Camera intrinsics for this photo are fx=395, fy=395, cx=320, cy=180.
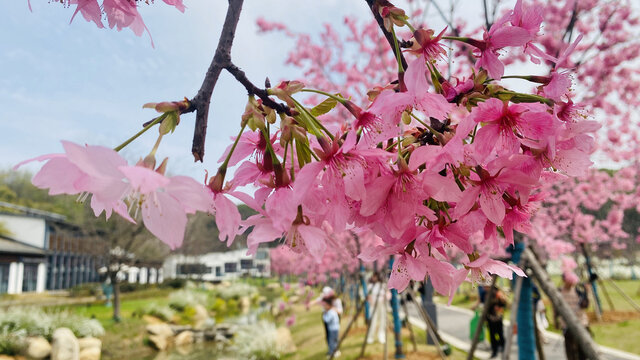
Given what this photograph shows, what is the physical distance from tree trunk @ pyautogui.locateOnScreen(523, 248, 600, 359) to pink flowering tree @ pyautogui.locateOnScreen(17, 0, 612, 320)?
293 centimetres

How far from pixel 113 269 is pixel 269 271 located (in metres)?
31.3

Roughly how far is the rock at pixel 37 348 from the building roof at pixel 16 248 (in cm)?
1441

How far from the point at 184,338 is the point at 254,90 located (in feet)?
57.1

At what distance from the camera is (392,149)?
2.44 feet

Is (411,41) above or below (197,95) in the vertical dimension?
above

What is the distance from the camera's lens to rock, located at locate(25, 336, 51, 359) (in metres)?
10.3

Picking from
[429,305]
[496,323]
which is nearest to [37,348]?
[429,305]

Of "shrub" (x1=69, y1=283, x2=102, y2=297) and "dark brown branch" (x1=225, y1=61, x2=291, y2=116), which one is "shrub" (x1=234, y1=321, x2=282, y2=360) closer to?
"dark brown branch" (x1=225, y1=61, x2=291, y2=116)

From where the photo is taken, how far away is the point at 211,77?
2.20 feet

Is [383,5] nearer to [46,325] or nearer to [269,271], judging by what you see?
[46,325]

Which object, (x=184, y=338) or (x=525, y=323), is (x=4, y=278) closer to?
(x=184, y=338)

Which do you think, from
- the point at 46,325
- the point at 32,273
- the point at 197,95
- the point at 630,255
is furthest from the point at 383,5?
the point at 32,273

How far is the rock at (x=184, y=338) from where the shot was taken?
1537 cm

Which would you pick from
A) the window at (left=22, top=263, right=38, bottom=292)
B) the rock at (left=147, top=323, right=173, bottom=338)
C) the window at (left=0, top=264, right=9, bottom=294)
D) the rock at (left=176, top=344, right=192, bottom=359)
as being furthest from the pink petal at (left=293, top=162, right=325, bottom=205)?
the window at (left=22, top=263, right=38, bottom=292)
